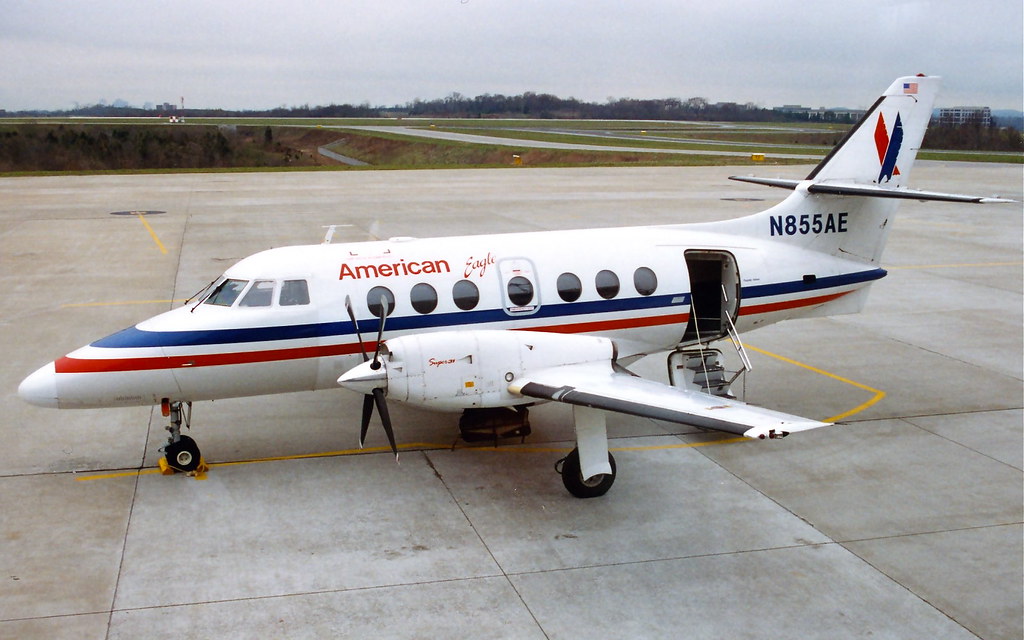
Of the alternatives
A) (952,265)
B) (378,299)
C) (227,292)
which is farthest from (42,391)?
(952,265)

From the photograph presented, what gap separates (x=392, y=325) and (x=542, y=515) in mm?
3441

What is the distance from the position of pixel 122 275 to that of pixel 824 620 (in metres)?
21.8

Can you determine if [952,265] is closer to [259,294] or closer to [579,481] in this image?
[579,481]

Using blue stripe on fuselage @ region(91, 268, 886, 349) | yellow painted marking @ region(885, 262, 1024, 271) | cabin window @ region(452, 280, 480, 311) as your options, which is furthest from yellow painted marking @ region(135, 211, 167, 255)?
yellow painted marking @ region(885, 262, 1024, 271)

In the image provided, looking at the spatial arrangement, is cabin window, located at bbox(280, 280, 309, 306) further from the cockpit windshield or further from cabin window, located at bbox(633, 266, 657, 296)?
cabin window, located at bbox(633, 266, 657, 296)

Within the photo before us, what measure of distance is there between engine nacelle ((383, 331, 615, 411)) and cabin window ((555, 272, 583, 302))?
1368 millimetres

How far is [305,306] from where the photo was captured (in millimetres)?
11977

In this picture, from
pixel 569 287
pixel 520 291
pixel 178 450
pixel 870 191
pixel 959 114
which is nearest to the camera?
pixel 178 450

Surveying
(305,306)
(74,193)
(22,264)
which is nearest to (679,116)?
(74,193)

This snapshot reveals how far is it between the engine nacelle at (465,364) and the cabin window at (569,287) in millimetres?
1368

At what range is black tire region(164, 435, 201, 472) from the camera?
467 inches

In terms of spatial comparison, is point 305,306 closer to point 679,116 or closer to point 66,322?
point 66,322

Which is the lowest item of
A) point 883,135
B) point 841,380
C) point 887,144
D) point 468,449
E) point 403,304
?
point 468,449

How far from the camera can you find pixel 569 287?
1297 centimetres
